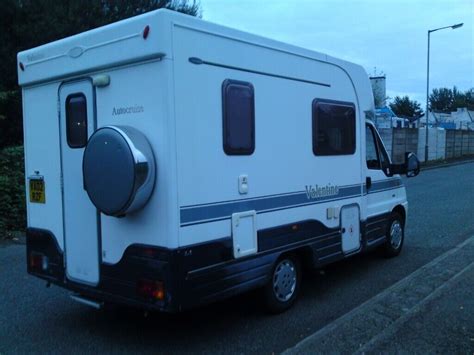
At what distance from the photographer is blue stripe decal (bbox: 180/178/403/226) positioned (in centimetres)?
408

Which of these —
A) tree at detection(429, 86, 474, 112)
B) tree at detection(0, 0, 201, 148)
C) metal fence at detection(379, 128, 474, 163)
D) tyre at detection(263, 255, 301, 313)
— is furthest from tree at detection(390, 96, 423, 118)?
tyre at detection(263, 255, 301, 313)

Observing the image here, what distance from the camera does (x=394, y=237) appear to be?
7.40m

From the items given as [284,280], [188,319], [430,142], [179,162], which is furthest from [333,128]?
[430,142]

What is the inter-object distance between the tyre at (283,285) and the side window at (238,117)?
126cm

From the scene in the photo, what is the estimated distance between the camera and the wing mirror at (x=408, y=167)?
7066 millimetres

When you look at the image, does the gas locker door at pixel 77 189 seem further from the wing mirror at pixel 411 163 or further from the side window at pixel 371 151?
the wing mirror at pixel 411 163

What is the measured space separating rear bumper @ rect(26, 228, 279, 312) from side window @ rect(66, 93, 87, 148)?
3.18 ft

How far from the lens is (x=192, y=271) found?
4.06 meters

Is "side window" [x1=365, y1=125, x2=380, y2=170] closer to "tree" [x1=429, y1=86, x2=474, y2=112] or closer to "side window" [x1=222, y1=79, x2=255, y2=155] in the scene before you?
"side window" [x1=222, y1=79, x2=255, y2=155]

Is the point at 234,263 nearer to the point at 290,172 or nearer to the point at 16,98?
the point at 290,172

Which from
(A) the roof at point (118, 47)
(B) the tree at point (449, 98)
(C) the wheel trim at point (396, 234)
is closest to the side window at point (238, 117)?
(A) the roof at point (118, 47)

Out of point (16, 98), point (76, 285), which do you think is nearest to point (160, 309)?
point (76, 285)

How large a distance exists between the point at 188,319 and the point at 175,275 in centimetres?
140

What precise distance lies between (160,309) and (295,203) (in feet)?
Result: 6.03
